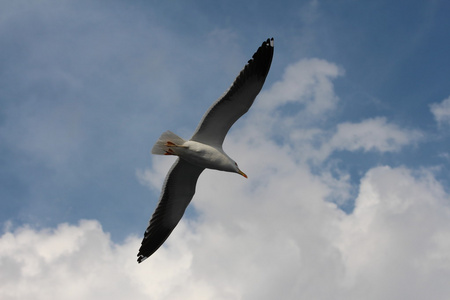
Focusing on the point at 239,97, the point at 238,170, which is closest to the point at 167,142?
the point at 238,170

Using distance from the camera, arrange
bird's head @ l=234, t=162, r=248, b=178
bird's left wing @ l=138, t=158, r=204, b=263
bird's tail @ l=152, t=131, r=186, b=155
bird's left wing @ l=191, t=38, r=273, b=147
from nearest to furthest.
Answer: bird's left wing @ l=191, t=38, r=273, b=147
bird's tail @ l=152, t=131, r=186, b=155
bird's head @ l=234, t=162, r=248, b=178
bird's left wing @ l=138, t=158, r=204, b=263

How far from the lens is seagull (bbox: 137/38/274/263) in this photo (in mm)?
10516

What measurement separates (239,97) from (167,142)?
2.37 m

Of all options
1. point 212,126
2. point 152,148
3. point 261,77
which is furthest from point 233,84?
point 152,148

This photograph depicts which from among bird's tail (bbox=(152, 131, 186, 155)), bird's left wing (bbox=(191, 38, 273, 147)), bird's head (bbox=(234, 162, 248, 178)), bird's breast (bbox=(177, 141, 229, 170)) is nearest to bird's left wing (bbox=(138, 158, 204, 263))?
bird's breast (bbox=(177, 141, 229, 170))

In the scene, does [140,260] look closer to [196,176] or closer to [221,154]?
[196,176]

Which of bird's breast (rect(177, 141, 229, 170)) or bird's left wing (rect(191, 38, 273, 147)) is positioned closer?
bird's left wing (rect(191, 38, 273, 147))

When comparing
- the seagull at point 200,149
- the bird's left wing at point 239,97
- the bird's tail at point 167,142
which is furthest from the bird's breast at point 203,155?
the bird's left wing at point 239,97

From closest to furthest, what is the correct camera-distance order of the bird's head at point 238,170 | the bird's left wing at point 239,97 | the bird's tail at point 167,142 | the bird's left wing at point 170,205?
the bird's left wing at point 239,97 < the bird's tail at point 167,142 < the bird's head at point 238,170 < the bird's left wing at point 170,205

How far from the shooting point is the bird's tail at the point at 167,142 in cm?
1155

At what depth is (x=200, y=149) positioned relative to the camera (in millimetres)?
11609

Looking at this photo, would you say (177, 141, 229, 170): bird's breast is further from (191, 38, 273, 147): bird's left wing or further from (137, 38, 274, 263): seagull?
(191, 38, 273, 147): bird's left wing

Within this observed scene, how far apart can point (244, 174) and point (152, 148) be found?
2729 millimetres

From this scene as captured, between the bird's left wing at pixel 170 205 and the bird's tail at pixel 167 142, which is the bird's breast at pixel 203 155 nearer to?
the bird's tail at pixel 167 142
